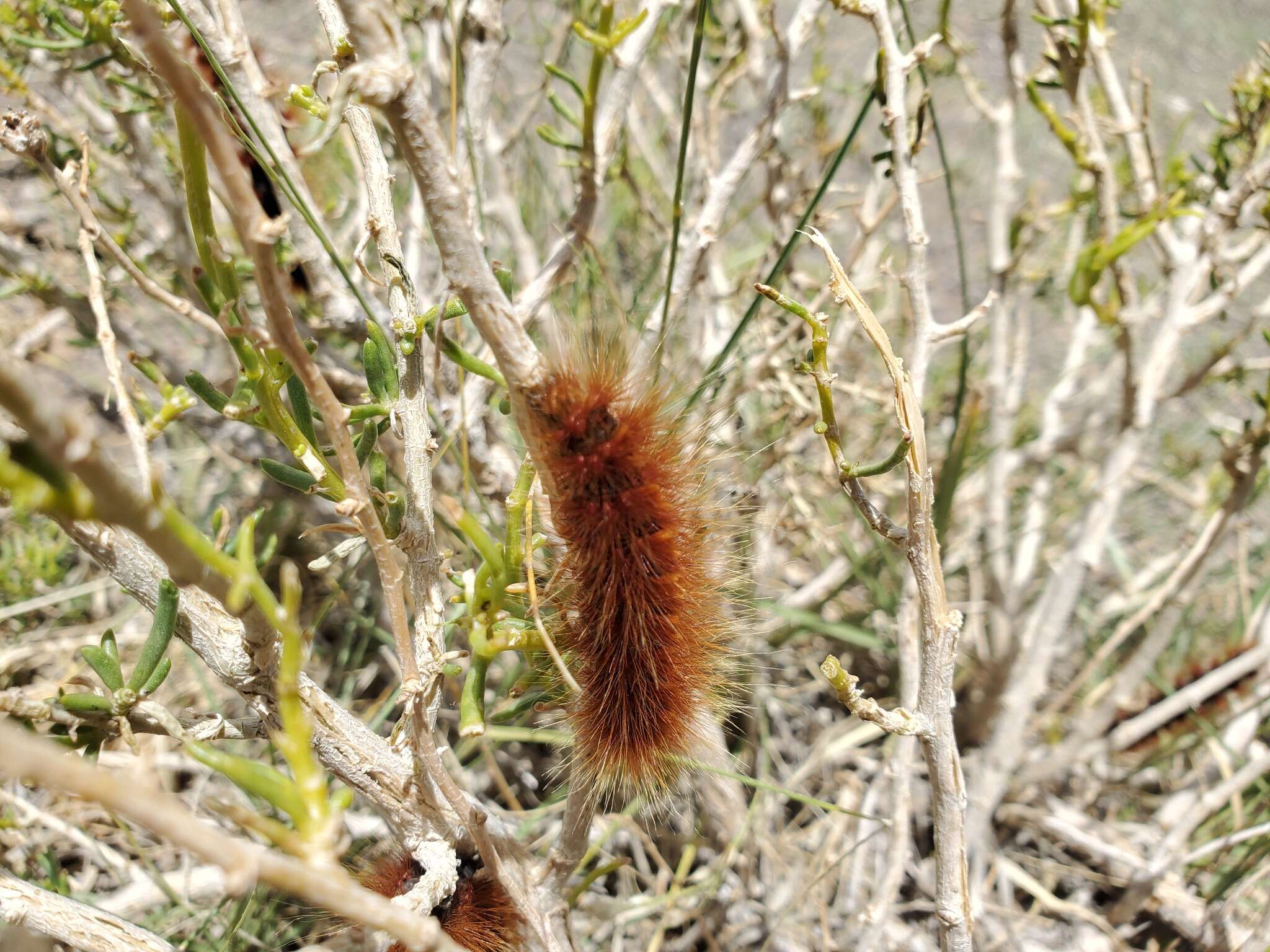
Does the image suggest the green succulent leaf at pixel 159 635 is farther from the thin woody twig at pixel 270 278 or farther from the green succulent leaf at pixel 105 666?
the thin woody twig at pixel 270 278

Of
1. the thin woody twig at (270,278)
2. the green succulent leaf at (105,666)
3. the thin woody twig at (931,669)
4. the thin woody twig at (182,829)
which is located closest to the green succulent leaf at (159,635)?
the green succulent leaf at (105,666)

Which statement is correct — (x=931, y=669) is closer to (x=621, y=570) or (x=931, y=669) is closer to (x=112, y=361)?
(x=621, y=570)

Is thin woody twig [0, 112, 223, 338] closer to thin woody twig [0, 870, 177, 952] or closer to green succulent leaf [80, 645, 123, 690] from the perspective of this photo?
green succulent leaf [80, 645, 123, 690]

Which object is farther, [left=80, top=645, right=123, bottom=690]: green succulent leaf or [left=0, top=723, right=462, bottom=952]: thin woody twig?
[left=80, top=645, right=123, bottom=690]: green succulent leaf

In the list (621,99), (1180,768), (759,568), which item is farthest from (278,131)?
(1180,768)

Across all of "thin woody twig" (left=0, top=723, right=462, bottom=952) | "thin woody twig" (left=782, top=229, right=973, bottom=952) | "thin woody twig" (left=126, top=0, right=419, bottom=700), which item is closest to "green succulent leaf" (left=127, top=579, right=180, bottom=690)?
"thin woody twig" (left=126, top=0, right=419, bottom=700)

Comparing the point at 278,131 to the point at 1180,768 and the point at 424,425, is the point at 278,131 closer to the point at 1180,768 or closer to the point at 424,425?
the point at 424,425
